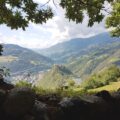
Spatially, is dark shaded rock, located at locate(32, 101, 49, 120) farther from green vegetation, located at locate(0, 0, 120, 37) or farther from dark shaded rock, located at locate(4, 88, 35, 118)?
green vegetation, located at locate(0, 0, 120, 37)

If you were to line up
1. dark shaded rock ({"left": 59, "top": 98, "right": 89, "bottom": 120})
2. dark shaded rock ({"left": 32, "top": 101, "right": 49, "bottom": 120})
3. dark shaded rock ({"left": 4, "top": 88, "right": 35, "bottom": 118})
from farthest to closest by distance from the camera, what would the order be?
dark shaded rock ({"left": 59, "top": 98, "right": 89, "bottom": 120})
dark shaded rock ({"left": 32, "top": 101, "right": 49, "bottom": 120})
dark shaded rock ({"left": 4, "top": 88, "right": 35, "bottom": 118})

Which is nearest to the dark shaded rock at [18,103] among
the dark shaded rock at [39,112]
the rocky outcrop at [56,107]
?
the rocky outcrop at [56,107]

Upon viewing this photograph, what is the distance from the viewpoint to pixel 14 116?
11.2 meters

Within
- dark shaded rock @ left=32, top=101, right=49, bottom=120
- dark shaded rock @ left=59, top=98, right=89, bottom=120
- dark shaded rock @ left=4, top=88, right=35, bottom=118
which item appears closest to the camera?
dark shaded rock @ left=4, top=88, right=35, bottom=118

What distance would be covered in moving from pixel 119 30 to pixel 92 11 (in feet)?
156

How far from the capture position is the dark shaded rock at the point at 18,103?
36.7 feet

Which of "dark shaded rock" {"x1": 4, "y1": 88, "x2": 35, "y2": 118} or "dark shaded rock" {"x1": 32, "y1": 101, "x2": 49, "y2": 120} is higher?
"dark shaded rock" {"x1": 4, "y1": 88, "x2": 35, "y2": 118}

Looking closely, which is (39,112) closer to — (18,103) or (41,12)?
(18,103)

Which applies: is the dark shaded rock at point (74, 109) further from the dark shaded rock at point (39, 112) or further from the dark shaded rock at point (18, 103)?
the dark shaded rock at point (18, 103)

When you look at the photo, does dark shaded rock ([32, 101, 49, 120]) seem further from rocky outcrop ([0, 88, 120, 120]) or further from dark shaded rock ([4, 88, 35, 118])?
dark shaded rock ([4, 88, 35, 118])

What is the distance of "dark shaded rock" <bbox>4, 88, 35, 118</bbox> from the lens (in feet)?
36.7

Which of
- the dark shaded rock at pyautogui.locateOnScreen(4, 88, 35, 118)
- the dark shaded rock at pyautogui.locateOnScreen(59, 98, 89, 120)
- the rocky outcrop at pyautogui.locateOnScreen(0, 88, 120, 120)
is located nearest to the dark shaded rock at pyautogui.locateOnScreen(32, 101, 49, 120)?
the rocky outcrop at pyautogui.locateOnScreen(0, 88, 120, 120)

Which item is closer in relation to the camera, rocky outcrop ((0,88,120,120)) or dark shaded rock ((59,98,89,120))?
rocky outcrop ((0,88,120,120))

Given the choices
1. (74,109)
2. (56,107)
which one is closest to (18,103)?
(56,107)
